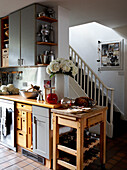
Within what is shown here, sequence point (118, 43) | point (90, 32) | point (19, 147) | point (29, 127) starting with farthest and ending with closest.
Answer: point (90, 32) → point (118, 43) → point (19, 147) → point (29, 127)

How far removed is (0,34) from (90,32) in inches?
110

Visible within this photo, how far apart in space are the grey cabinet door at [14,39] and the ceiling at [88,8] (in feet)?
0.51

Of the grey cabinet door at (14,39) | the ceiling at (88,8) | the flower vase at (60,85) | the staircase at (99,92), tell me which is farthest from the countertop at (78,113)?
the ceiling at (88,8)

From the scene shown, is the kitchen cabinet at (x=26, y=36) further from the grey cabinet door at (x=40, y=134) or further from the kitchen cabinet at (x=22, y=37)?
the grey cabinet door at (x=40, y=134)

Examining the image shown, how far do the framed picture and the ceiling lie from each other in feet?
2.96

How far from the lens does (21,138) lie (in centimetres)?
311

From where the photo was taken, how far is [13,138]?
3.23 m

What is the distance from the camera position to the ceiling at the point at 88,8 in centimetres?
312

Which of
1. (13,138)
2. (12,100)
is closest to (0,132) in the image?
(13,138)

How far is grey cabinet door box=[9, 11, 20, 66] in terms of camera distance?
11.9ft

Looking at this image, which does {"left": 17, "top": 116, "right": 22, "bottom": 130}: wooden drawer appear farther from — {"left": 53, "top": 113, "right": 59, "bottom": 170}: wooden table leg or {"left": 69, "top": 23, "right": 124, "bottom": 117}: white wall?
{"left": 69, "top": 23, "right": 124, "bottom": 117}: white wall

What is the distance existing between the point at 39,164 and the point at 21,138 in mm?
570

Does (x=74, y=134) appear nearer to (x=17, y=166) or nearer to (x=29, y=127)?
(x=29, y=127)

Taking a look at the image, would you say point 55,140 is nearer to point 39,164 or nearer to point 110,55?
point 39,164
